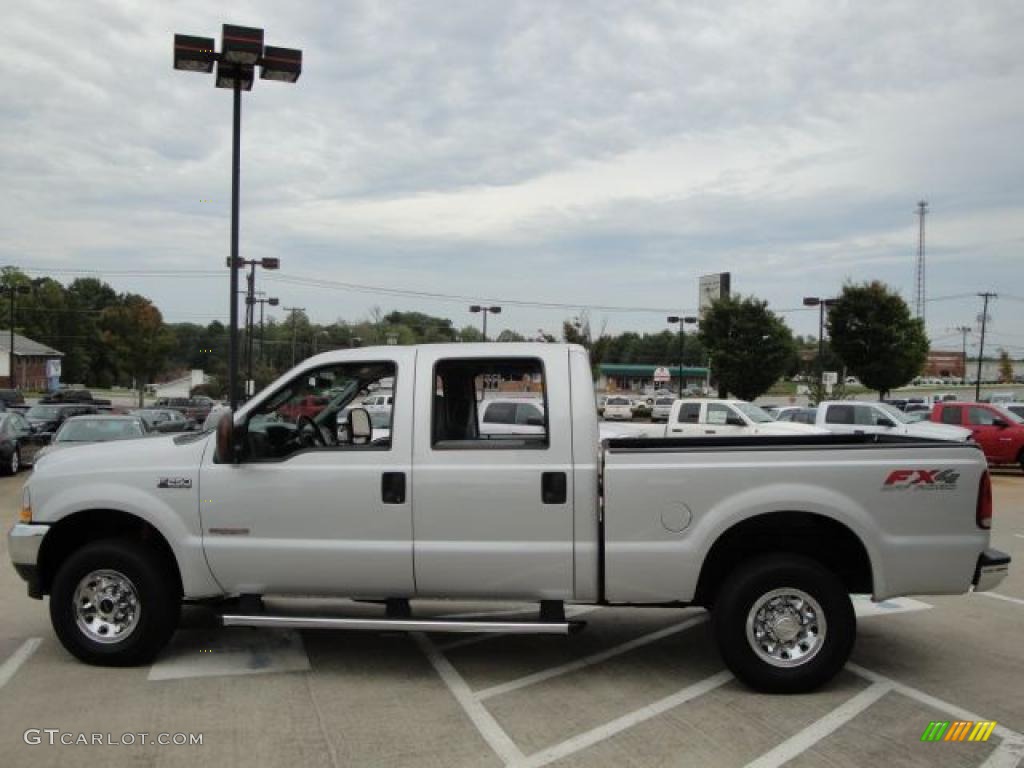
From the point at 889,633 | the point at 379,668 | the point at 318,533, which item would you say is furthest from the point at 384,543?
the point at 889,633

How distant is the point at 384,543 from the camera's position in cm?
536

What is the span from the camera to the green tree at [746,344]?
1825 inches

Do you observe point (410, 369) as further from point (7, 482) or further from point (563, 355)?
point (7, 482)

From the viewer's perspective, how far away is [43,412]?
30156 mm

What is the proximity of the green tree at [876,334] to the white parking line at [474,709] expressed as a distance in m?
40.2

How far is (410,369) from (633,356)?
125 meters

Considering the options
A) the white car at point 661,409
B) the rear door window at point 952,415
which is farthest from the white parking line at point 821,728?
the white car at point 661,409

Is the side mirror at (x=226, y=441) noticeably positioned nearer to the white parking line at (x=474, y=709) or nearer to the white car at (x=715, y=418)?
the white parking line at (x=474, y=709)

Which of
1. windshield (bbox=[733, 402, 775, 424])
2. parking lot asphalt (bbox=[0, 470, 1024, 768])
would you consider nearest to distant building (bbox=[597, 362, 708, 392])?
windshield (bbox=[733, 402, 775, 424])

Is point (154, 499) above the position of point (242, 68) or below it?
below

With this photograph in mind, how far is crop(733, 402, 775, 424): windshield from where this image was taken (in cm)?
2067

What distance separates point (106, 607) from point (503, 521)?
2.65 metres

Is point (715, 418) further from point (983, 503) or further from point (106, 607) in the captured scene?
point (106, 607)

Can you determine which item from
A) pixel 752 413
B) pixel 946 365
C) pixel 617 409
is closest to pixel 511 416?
pixel 752 413
